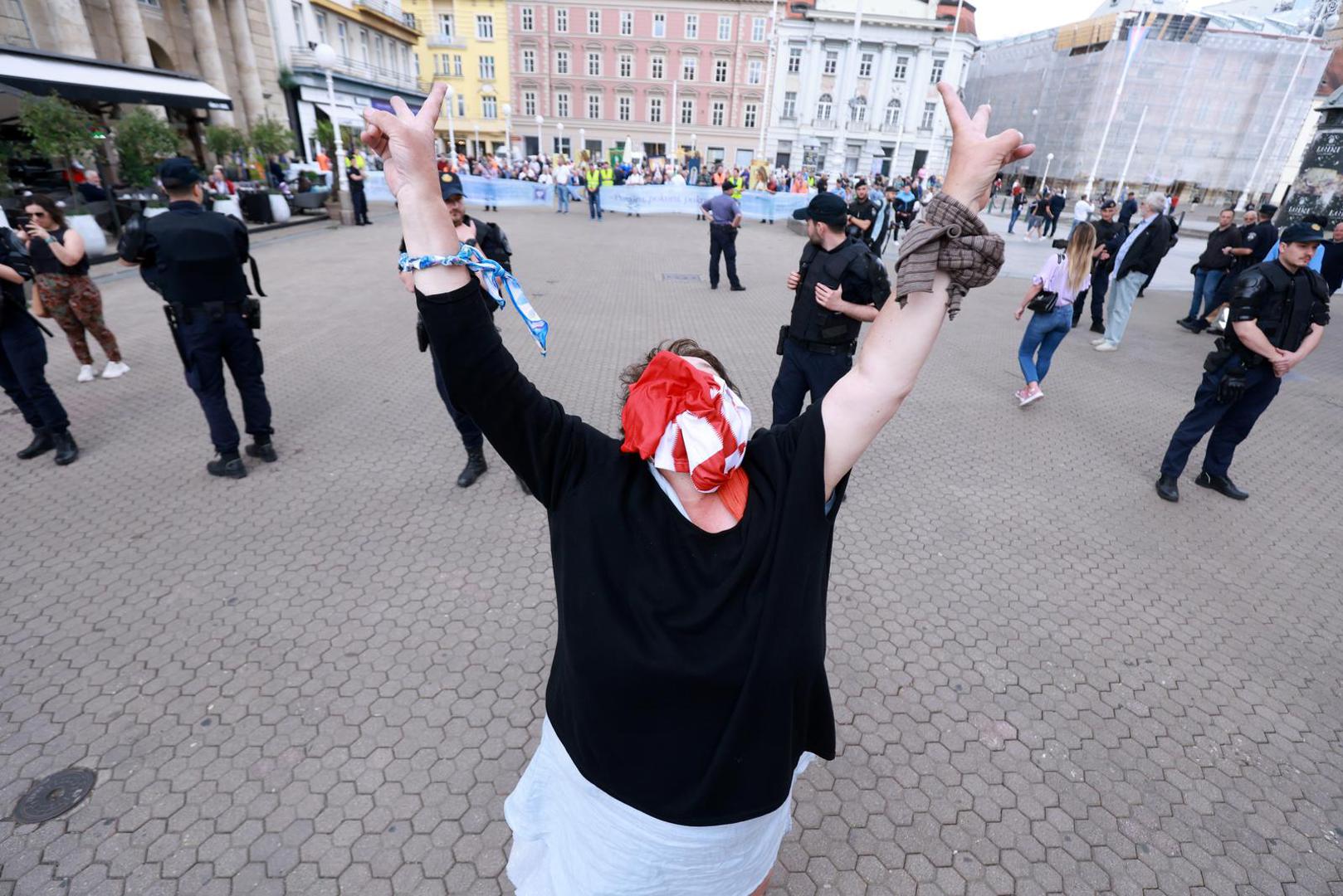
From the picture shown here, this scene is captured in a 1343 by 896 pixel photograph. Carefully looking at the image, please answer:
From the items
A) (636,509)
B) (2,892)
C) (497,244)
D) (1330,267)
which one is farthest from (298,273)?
(1330,267)

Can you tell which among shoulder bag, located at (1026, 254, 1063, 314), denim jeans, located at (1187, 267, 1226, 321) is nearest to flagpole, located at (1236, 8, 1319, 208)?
denim jeans, located at (1187, 267, 1226, 321)

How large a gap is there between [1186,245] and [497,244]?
86.6 ft

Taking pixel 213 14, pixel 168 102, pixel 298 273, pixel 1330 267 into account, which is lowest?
pixel 298 273

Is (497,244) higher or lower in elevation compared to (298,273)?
higher

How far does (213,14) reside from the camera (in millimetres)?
26922

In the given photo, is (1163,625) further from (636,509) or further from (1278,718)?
(636,509)

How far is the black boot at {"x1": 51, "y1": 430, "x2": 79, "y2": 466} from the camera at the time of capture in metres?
5.57

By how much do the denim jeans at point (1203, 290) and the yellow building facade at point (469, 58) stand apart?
5124 centimetres

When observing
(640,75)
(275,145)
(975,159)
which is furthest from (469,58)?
(975,159)

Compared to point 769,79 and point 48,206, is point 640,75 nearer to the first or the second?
point 769,79

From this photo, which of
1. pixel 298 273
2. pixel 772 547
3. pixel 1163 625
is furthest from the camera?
pixel 298 273

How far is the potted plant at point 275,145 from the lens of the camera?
62.3 ft

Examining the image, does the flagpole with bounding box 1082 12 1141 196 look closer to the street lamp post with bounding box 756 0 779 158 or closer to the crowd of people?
the street lamp post with bounding box 756 0 779 158

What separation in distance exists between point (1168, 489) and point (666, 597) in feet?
20.0
